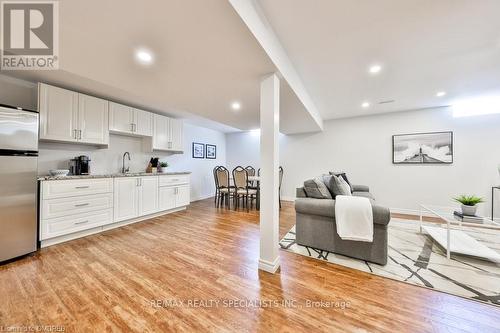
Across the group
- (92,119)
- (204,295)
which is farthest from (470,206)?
(92,119)

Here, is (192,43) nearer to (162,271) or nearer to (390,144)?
(162,271)

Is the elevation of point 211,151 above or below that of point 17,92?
below

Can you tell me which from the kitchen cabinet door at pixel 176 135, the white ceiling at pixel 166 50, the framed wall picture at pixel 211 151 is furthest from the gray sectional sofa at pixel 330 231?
the framed wall picture at pixel 211 151

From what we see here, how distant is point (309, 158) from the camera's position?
5.41 metres

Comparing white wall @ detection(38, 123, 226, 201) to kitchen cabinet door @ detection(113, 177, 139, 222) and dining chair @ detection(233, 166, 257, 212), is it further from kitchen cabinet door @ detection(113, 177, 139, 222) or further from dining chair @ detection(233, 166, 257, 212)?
dining chair @ detection(233, 166, 257, 212)

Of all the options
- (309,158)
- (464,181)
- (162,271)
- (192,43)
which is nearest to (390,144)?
(464,181)

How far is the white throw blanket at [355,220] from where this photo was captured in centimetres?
197

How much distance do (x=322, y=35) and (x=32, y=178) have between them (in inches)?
146

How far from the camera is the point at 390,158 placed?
4.40 meters

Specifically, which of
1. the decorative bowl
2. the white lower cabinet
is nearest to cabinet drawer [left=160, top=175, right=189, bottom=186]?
the white lower cabinet

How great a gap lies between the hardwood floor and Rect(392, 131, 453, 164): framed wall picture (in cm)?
364

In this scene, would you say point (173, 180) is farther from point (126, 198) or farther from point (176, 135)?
point (176, 135)

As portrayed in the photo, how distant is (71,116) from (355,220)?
14.2ft

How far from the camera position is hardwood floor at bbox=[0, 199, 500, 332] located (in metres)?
1.24
